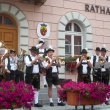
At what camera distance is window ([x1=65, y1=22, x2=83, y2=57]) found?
13.5 metres

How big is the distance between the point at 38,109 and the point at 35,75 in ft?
3.85

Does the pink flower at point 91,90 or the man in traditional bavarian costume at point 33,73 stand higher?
the man in traditional bavarian costume at point 33,73

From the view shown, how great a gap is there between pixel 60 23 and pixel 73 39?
4.05 ft

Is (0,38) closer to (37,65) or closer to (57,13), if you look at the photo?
(57,13)

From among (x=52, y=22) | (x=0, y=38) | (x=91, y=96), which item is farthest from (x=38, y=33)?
(x=91, y=96)

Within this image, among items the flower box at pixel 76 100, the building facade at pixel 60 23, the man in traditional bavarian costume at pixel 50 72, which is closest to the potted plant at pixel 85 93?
the flower box at pixel 76 100

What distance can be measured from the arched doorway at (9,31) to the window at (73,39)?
8.81 ft

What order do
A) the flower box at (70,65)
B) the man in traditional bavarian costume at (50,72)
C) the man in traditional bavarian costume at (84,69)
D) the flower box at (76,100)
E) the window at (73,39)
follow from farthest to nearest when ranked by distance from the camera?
the window at (73,39) < the flower box at (70,65) < the man in traditional bavarian costume at (84,69) < the man in traditional bavarian costume at (50,72) < the flower box at (76,100)

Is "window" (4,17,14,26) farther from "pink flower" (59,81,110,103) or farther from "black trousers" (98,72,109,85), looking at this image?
"pink flower" (59,81,110,103)

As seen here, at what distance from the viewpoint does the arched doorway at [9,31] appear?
11.9 meters

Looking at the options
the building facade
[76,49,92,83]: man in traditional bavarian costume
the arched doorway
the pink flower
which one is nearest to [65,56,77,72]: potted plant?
the building facade

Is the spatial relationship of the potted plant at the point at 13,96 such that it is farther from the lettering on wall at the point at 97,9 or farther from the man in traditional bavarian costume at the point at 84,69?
the lettering on wall at the point at 97,9

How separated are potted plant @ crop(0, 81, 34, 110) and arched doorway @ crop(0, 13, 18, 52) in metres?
6.19

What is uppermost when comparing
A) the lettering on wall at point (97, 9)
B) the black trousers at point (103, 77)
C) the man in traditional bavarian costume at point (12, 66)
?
the lettering on wall at point (97, 9)
